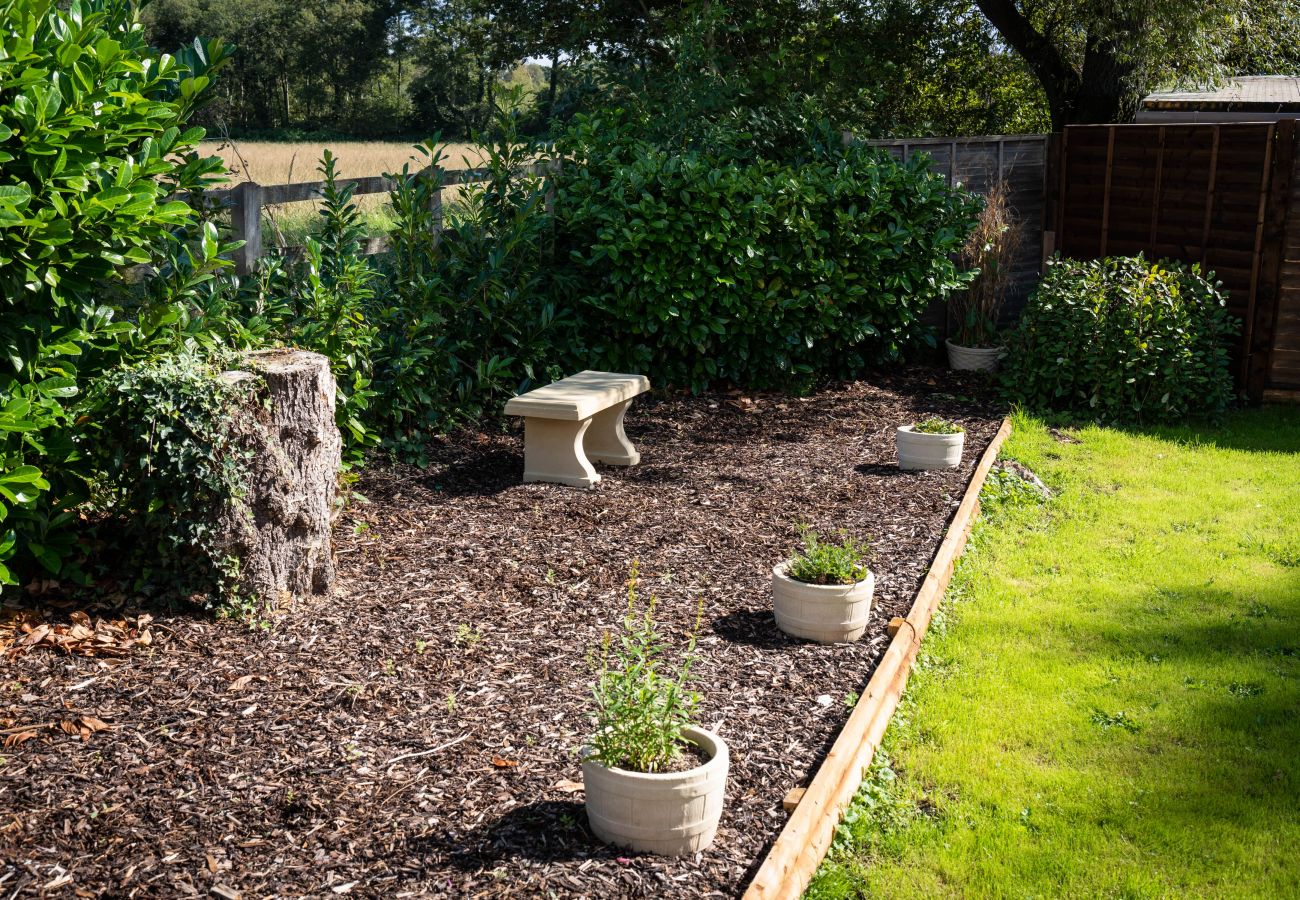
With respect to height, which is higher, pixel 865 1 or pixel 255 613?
pixel 865 1

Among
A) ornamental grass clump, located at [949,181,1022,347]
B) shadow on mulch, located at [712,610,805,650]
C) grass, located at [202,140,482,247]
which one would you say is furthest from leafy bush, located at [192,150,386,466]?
ornamental grass clump, located at [949,181,1022,347]

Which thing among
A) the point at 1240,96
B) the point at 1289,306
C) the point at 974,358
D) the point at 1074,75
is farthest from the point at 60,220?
the point at 1240,96

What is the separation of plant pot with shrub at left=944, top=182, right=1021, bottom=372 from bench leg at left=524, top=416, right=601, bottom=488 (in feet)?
15.1

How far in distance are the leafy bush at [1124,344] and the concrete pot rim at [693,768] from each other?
20.4 feet

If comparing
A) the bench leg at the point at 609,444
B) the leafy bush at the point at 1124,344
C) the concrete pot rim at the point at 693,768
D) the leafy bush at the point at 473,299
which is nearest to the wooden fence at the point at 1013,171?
the leafy bush at the point at 1124,344

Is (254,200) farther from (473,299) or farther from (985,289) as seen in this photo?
(985,289)

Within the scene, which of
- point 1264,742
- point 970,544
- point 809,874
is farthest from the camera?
point 970,544

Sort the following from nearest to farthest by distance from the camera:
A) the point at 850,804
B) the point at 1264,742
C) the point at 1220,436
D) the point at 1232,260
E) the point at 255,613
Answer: the point at 850,804
the point at 1264,742
the point at 255,613
the point at 1220,436
the point at 1232,260

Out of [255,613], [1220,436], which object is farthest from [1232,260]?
[255,613]

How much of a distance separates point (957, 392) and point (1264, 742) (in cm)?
549

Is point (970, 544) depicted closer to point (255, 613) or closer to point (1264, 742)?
point (1264, 742)

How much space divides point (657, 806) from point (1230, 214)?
26.3 ft

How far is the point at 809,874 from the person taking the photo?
3.08 meters

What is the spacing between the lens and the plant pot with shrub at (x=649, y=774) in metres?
2.98
